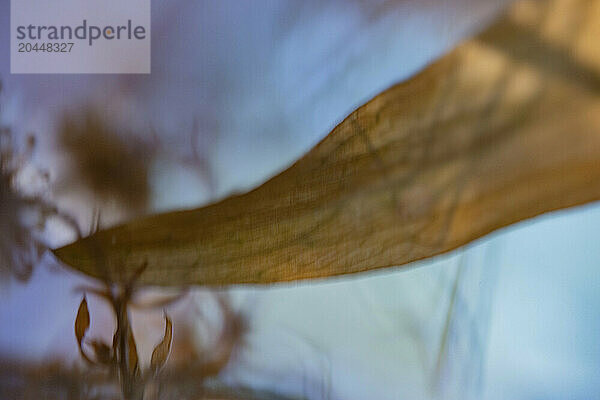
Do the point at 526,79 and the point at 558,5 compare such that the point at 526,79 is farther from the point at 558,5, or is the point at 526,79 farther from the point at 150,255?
the point at 150,255

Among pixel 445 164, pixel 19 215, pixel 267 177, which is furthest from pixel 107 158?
pixel 445 164

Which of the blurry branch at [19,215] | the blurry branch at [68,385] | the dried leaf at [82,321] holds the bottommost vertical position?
the blurry branch at [68,385]

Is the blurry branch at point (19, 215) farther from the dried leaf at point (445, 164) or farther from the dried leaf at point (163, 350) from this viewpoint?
the dried leaf at point (163, 350)

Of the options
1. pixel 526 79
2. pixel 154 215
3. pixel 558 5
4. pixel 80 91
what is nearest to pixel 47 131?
pixel 80 91

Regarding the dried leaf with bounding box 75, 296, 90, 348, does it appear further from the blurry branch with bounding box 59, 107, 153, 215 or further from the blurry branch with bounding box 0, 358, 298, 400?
the blurry branch with bounding box 59, 107, 153, 215

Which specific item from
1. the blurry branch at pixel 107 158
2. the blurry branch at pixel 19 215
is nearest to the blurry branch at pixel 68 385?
the blurry branch at pixel 19 215

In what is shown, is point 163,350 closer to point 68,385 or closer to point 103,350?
point 103,350
